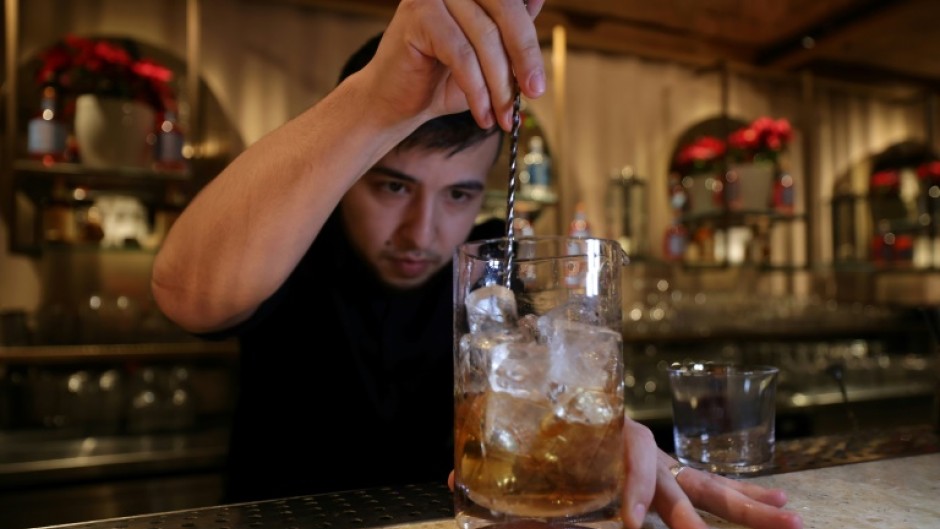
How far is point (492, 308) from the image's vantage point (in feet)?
2.15

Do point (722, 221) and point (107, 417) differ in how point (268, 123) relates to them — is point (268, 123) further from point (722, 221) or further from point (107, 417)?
point (722, 221)

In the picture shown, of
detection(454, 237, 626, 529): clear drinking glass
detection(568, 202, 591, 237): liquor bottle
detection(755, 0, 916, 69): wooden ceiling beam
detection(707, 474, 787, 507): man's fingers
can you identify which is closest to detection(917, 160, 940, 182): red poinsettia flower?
detection(755, 0, 916, 69): wooden ceiling beam

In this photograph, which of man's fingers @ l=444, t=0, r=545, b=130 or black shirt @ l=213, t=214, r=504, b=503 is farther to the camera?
black shirt @ l=213, t=214, r=504, b=503

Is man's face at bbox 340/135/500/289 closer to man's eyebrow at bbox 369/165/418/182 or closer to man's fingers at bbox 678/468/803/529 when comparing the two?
man's eyebrow at bbox 369/165/418/182

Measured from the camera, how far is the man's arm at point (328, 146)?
85 cm

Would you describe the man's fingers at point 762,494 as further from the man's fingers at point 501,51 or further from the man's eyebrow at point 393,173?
the man's eyebrow at point 393,173

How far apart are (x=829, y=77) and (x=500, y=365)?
525 cm

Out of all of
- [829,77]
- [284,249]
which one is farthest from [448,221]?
[829,77]

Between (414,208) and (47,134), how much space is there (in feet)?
6.97

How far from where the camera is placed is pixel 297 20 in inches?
141

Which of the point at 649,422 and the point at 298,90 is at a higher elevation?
the point at 298,90

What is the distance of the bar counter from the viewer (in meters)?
0.82

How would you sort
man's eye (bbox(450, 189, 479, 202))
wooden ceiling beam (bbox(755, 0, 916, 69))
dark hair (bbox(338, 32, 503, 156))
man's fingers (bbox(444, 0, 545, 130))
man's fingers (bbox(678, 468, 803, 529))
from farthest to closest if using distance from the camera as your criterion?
1. wooden ceiling beam (bbox(755, 0, 916, 69))
2. man's eye (bbox(450, 189, 479, 202))
3. dark hair (bbox(338, 32, 503, 156))
4. man's fingers (bbox(444, 0, 545, 130))
5. man's fingers (bbox(678, 468, 803, 529))

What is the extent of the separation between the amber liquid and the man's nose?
2.74ft
